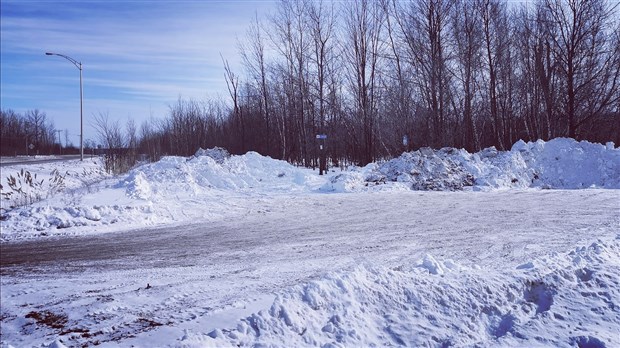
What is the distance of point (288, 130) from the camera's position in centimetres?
4034

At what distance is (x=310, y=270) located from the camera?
6707mm

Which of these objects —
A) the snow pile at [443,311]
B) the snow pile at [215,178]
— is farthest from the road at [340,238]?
the snow pile at [215,178]

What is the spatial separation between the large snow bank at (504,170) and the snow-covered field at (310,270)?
3517 millimetres

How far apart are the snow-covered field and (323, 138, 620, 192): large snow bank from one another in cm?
352

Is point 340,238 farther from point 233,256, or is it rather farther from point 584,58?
point 584,58

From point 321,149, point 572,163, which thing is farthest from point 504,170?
point 321,149

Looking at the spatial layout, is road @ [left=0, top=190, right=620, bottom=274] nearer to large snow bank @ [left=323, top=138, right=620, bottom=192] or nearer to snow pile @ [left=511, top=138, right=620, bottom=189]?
large snow bank @ [left=323, top=138, right=620, bottom=192]

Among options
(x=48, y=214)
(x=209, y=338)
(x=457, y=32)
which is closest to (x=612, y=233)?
(x=209, y=338)

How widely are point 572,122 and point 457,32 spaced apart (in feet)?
30.2

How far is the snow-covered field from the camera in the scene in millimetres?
4441

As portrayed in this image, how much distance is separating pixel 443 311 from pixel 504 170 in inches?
692

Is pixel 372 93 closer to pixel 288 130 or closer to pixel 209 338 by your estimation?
pixel 288 130

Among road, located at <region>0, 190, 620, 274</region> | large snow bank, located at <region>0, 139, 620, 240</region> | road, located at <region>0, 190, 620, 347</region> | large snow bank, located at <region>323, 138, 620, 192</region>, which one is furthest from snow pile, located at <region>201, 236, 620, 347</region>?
large snow bank, located at <region>323, 138, 620, 192</region>

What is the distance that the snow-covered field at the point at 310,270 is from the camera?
4.44 m
